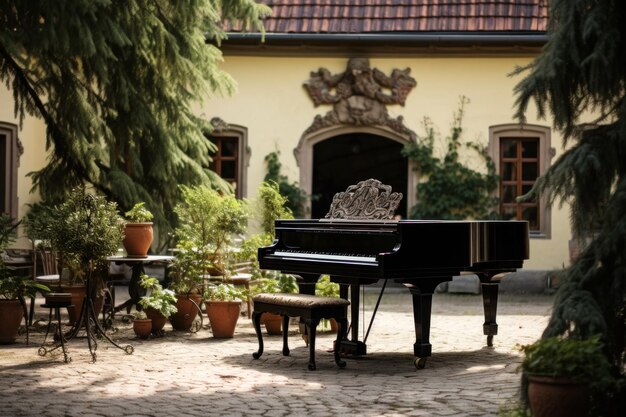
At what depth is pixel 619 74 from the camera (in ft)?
19.9

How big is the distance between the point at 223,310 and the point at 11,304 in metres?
2.08

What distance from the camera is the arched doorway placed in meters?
22.3

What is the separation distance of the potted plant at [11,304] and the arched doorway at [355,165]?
11.8m

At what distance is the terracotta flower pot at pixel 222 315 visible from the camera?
10.9 m

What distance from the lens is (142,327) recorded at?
35.1 ft

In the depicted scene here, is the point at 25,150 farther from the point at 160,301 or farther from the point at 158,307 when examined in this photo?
the point at 158,307

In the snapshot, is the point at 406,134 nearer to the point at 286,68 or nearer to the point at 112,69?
the point at 286,68

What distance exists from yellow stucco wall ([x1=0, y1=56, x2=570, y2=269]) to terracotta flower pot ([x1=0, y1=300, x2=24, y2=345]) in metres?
7.41

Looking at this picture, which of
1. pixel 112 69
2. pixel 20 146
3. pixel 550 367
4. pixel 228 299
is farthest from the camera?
pixel 20 146

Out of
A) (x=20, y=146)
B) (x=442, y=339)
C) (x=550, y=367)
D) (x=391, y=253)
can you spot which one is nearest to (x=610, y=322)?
(x=550, y=367)

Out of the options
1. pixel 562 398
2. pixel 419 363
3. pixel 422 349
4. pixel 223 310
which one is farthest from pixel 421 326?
pixel 562 398

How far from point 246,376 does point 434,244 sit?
1.94 metres

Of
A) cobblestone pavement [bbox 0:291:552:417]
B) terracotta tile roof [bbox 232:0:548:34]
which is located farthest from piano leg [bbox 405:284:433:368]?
terracotta tile roof [bbox 232:0:548:34]

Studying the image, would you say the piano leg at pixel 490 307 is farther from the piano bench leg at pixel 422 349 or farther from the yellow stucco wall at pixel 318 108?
the yellow stucco wall at pixel 318 108
